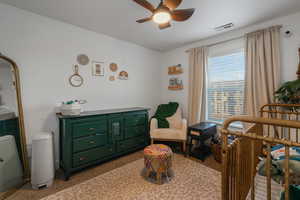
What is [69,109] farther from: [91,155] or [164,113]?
[164,113]

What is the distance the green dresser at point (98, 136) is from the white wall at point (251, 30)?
1.18m

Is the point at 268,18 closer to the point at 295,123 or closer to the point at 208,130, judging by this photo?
the point at 208,130

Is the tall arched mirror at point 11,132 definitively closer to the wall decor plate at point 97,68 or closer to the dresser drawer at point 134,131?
the wall decor plate at point 97,68

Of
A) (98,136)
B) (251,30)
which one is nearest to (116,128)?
(98,136)

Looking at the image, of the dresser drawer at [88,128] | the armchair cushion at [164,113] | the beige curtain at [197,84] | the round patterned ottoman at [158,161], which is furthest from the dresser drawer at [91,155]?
the beige curtain at [197,84]

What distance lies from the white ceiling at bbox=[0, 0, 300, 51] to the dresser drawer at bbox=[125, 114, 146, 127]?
1.72 metres

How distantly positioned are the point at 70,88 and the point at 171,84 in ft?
8.05

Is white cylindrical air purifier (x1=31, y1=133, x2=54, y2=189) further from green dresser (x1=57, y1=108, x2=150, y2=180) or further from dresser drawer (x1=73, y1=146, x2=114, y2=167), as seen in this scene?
dresser drawer (x1=73, y1=146, x2=114, y2=167)

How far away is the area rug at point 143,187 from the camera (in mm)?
1647

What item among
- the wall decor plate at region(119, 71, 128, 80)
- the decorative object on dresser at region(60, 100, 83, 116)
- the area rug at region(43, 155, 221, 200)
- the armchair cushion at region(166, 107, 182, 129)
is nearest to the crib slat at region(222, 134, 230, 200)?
the area rug at region(43, 155, 221, 200)

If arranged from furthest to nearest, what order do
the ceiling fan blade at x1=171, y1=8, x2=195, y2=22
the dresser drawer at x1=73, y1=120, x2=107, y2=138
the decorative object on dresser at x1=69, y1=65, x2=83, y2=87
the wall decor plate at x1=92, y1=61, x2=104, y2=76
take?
the wall decor plate at x1=92, y1=61, x2=104, y2=76, the decorative object on dresser at x1=69, y1=65, x2=83, y2=87, the dresser drawer at x1=73, y1=120, x2=107, y2=138, the ceiling fan blade at x1=171, y1=8, x2=195, y2=22

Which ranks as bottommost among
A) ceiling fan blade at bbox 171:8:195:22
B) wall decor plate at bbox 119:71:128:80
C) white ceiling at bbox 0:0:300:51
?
wall decor plate at bbox 119:71:128:80

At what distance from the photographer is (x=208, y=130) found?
261 cm

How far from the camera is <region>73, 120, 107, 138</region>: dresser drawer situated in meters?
2.06
